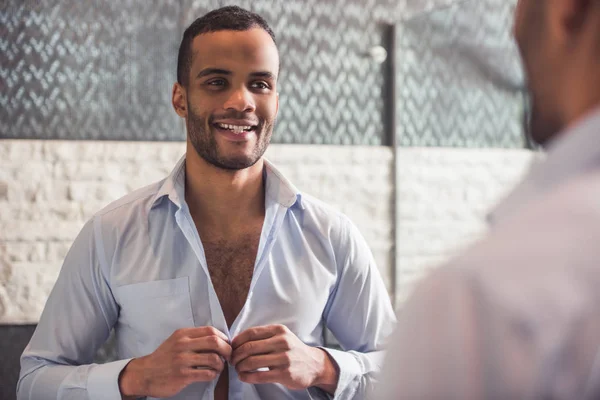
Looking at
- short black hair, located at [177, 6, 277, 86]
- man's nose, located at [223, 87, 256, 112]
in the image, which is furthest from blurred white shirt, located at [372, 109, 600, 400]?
short black hair, located at [177, 6, 277, 86]

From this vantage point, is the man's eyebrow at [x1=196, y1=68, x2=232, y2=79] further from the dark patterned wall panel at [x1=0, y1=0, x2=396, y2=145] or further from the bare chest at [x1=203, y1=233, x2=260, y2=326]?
the dark patterned wall panel at [x1=0, y1=0, x2=396, y2=145]

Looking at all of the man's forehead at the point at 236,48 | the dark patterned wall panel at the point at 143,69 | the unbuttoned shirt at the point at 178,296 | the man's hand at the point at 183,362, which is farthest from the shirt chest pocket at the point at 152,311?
the dark patterned wall panel at the point at 143,69

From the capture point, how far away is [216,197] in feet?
5.98

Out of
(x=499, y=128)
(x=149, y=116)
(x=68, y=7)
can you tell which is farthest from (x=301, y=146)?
(x=68, y=7)

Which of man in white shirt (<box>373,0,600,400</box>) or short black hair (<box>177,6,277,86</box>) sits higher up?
short black hair (<box>177,6,277,86</box>)

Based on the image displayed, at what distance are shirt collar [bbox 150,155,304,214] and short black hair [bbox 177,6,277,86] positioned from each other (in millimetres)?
240

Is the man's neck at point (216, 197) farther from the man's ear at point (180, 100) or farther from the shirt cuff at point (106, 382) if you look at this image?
the shirt cuff at point (106, 382)

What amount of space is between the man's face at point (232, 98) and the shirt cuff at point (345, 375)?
0.50 meters

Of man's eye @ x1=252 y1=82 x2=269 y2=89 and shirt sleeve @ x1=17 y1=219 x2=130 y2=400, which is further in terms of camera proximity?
man's eye @ x1=252 y1=82 x2=269 y2=89

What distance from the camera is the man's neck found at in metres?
1.81

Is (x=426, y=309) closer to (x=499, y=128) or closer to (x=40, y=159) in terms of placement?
(x=499, y=128)

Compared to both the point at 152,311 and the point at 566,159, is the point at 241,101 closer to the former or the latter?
the point at 152,311

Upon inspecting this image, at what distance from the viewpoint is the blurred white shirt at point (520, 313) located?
1.18ft

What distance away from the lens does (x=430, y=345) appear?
0.39m
